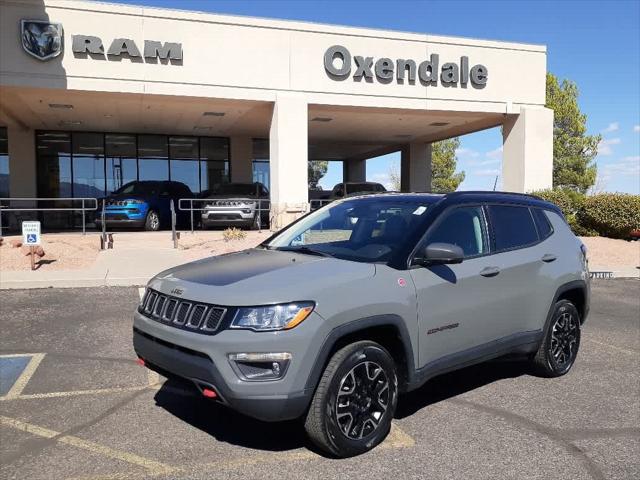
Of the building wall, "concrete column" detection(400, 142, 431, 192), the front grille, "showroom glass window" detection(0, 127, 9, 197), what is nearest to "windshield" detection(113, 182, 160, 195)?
the building wall

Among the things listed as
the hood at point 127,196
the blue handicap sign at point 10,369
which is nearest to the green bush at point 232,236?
the hood at point 127,196

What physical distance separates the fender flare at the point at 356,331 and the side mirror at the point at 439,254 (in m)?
0.49

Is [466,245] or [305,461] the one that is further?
[466,245]

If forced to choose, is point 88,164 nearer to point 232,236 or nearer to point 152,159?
point 152,159

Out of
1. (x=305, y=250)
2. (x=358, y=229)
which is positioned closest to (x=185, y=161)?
(x=358, y=229)

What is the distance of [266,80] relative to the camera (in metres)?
16.2

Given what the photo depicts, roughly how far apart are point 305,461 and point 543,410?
6.77ft

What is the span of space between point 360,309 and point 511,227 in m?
2.07

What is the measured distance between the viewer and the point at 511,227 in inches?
195

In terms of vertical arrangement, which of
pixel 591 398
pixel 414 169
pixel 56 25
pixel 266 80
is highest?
pixel 56 25

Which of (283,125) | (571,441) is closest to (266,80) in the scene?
(283,125)

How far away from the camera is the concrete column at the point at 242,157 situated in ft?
79.1

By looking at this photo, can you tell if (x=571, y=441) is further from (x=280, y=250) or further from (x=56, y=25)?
(x=56, y=25)

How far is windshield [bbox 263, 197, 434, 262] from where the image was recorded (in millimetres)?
4180
